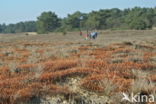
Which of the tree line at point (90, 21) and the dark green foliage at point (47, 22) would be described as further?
the dark green foliage at point (47, 22)

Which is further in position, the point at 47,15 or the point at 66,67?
the point at 47,15

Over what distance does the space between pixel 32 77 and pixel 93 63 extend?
310 centimetres

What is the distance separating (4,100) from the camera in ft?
19.9

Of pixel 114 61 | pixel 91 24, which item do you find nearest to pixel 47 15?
pixel 91 24

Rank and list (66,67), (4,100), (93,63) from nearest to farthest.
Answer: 1. (4,100)
2. (66,67)
3. (93,63)

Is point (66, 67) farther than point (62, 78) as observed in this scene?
Yes

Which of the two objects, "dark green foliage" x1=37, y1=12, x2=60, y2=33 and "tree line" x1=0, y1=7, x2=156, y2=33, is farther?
"dark green foliage" x1=37, y1=12, x2=60, y2=33

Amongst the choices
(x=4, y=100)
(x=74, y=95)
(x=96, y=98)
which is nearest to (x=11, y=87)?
(x=4, y=100)

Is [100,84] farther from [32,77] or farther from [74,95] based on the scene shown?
[32,77]

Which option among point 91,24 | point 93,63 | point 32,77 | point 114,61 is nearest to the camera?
point 32,77

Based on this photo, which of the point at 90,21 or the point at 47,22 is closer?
the point at 90,21

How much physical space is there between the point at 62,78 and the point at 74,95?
1628 mm

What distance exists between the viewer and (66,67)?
391 inches

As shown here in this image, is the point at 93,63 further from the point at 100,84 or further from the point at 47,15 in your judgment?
the point at 47,15
